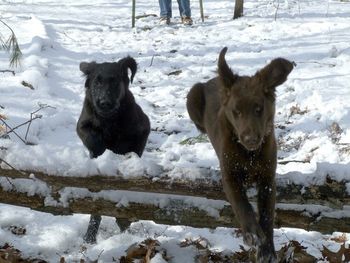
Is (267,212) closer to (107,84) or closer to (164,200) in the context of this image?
(164,200)

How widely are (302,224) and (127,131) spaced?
90.9 inches

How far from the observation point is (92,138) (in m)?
5.31

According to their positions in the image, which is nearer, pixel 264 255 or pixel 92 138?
pixel 264 255

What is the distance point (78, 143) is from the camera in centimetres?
704

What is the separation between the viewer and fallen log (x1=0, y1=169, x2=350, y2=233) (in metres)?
3.73

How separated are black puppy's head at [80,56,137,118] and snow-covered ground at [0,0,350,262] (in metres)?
0.63

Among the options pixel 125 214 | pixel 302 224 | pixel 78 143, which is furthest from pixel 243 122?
pixel 78 143

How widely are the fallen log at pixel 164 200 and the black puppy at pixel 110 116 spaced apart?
1259 mm

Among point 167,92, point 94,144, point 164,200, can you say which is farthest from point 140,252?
Answer: point 167,92

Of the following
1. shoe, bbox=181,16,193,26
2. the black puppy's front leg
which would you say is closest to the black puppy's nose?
the black puppy's front leg

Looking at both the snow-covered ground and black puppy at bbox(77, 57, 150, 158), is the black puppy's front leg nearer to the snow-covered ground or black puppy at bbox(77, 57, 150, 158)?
black puppy at bbox(77, 57, 150, 158)

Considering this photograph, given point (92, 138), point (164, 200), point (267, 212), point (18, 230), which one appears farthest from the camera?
point (92, 138)

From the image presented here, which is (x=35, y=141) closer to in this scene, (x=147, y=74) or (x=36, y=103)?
(x=36, y=103)

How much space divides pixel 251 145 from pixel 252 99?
13.2 inches
